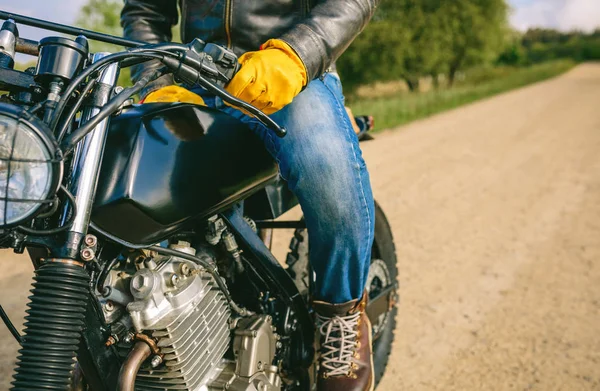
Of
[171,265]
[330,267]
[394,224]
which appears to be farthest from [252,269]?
[394,224]

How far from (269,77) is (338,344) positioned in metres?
1.02

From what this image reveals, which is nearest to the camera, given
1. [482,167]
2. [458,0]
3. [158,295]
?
[158,295]

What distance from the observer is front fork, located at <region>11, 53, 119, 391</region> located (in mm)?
1135

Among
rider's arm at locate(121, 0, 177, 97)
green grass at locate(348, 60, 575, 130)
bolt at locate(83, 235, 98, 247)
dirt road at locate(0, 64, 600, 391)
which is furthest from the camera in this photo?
green grass at locate(348, 60, 575, 130)

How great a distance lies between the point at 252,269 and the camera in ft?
6.16

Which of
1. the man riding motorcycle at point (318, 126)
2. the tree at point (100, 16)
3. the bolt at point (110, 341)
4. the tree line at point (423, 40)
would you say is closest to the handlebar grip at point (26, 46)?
the man riding motorcycle at point (318, 126)

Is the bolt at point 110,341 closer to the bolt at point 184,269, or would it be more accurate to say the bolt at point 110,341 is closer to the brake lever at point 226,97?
the bolt at point 184,269

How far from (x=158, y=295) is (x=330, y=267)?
644 mm

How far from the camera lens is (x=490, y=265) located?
3.87 m

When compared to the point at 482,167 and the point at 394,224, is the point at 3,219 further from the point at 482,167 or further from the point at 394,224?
the point at 482,167

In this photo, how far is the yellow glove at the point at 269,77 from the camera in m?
1.39

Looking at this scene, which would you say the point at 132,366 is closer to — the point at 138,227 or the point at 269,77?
the point at 138,227

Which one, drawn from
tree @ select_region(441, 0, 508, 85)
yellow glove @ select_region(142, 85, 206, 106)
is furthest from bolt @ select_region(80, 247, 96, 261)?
tree @ select_region(441, 0, 508, 85)

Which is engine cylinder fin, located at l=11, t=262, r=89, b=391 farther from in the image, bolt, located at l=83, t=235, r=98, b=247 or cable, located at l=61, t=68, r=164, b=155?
cable, located at l=61, t=68, r=164, b=155
